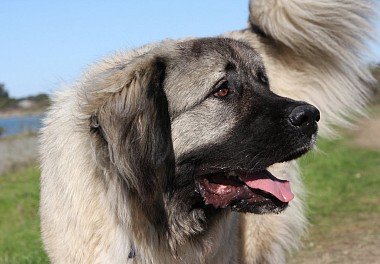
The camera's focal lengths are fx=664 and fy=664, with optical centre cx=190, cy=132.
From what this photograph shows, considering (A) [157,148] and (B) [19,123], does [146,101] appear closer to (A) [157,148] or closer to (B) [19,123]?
(A) [157,148]

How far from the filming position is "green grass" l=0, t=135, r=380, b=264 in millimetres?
8359

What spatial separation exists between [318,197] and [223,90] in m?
6.94

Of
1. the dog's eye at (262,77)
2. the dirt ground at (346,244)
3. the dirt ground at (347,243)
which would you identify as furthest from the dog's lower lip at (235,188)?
the dirt ground at (346,244)

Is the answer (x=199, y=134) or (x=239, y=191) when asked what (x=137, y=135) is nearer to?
(x=199, y=134)

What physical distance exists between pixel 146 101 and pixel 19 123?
13759 mm

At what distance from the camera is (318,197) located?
10125 millimetres

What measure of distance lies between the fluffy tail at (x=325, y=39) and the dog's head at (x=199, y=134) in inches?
60.2

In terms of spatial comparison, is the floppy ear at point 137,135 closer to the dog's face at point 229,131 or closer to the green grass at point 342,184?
the dog's face at point 229,131

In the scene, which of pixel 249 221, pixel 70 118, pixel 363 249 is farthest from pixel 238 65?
pixel 363 249

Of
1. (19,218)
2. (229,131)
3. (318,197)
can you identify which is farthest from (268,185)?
(19,218)

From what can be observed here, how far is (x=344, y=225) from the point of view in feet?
26.0

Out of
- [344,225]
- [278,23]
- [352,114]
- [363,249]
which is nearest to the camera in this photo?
[278,23]

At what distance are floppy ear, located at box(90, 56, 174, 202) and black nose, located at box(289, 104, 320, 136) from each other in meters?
0.65

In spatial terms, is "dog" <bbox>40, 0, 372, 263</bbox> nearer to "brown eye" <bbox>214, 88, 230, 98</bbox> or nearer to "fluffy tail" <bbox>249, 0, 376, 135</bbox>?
"brown eye" <bbox>214, 88, 230, 98</bbox>
